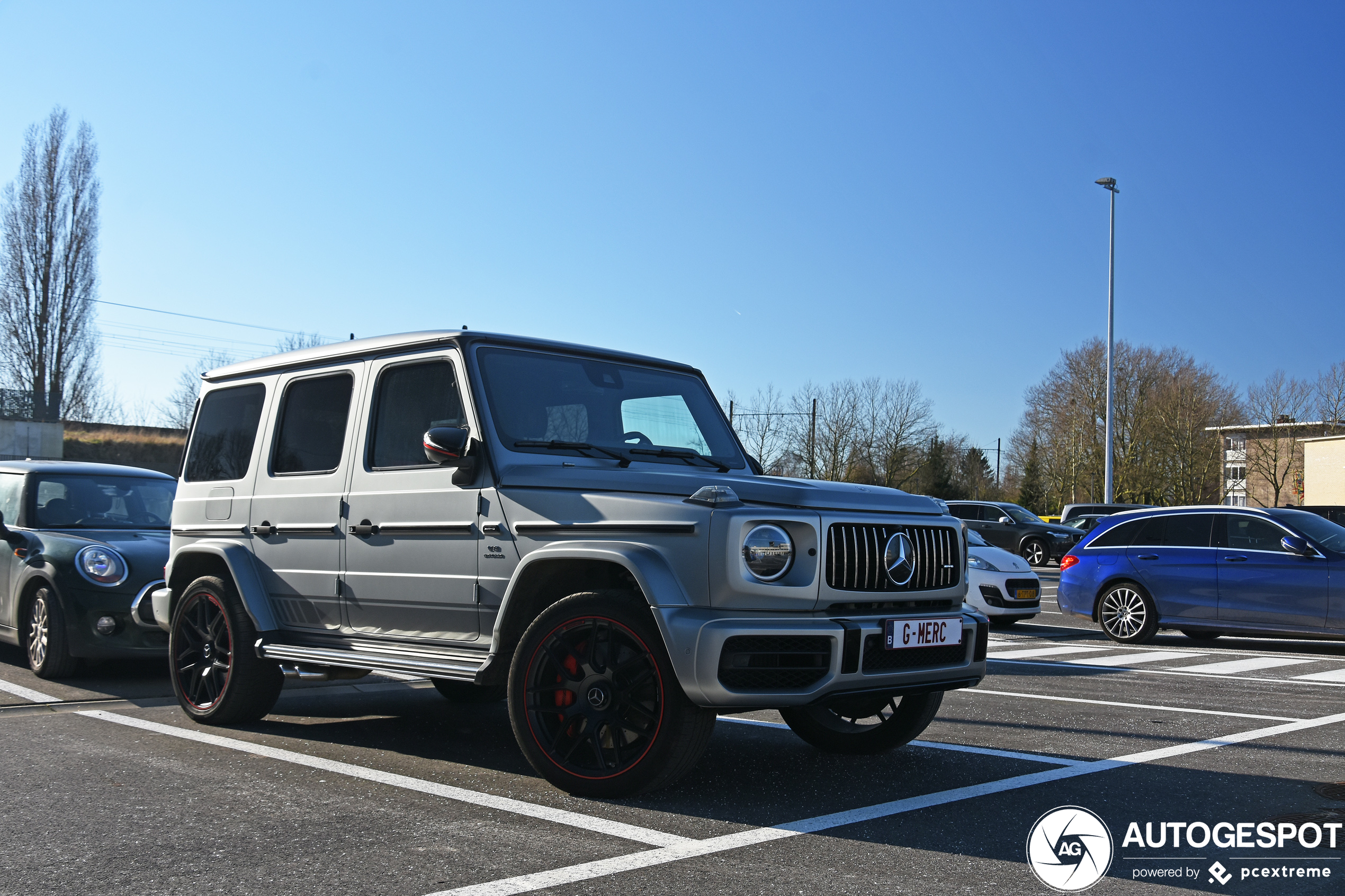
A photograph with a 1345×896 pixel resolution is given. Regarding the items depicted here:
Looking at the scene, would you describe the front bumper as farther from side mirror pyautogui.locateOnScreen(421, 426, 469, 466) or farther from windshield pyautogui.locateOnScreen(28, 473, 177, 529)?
windshield pyautogui.locateOnScreen(28, 473, 177, 529)

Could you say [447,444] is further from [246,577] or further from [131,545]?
[131,545]

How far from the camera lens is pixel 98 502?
31.1ft

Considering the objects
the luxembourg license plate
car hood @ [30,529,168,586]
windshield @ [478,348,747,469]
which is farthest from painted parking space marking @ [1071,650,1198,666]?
car hood @ [30,529,168,586]

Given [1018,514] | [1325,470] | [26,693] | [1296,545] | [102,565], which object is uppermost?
[1325,470]

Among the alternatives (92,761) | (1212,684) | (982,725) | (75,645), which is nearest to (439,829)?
(92,761)

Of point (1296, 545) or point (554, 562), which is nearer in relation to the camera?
point (554, 562)

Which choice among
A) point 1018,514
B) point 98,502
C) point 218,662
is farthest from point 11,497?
point 1018,514

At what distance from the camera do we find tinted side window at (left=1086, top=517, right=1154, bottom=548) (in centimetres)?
1361

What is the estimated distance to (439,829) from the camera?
14.4ft

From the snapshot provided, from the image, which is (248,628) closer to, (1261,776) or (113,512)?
(113,512)

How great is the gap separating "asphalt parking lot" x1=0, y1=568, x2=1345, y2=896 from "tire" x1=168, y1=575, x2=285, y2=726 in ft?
0.53

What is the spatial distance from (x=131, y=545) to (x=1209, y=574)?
10717 millimetres

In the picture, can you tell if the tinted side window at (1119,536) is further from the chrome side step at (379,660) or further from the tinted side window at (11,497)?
the tinted side window at (11,497)

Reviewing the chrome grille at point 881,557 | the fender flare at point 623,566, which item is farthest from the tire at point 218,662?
the chrome grille at point 881,557
